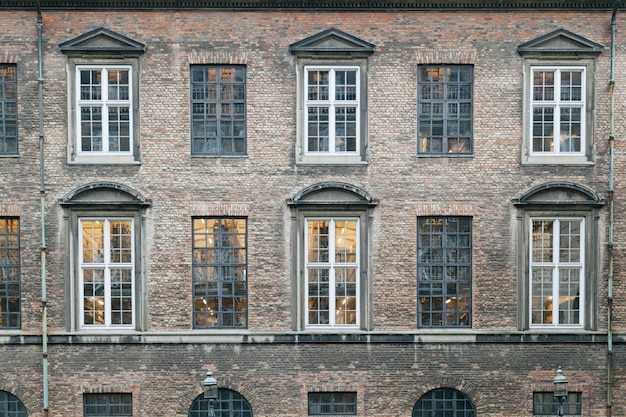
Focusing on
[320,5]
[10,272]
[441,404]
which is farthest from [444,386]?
[10,272]

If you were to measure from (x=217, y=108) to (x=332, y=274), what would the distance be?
5183 mm

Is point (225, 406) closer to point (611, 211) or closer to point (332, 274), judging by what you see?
point (332, 274)

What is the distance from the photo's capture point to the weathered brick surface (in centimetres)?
1938

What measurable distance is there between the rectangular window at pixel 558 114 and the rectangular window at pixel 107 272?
10.8 meters

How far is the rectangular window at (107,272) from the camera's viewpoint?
19547 mm

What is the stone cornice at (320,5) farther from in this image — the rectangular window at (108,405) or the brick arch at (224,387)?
the rectangular window at (108,405)

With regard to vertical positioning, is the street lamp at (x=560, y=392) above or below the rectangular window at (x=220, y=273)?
below

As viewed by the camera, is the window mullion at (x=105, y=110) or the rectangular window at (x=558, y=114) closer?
the window mullion at (x=105, y=110)

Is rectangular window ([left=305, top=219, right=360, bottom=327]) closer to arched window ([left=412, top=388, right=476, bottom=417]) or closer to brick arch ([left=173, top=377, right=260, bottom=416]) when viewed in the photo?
brick arch ([left=173, top=377, right=260, bottom=416])

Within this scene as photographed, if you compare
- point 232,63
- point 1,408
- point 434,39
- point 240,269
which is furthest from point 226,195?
point 1,408

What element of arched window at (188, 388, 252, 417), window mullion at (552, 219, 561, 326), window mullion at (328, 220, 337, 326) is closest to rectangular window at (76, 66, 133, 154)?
window mullion at (328, 220, 337, 326)

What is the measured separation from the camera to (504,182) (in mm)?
19531

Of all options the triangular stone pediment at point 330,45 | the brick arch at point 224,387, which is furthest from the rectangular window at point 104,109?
the brick arch at point 224,387

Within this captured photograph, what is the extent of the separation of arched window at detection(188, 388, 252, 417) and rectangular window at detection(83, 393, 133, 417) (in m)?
1.65
